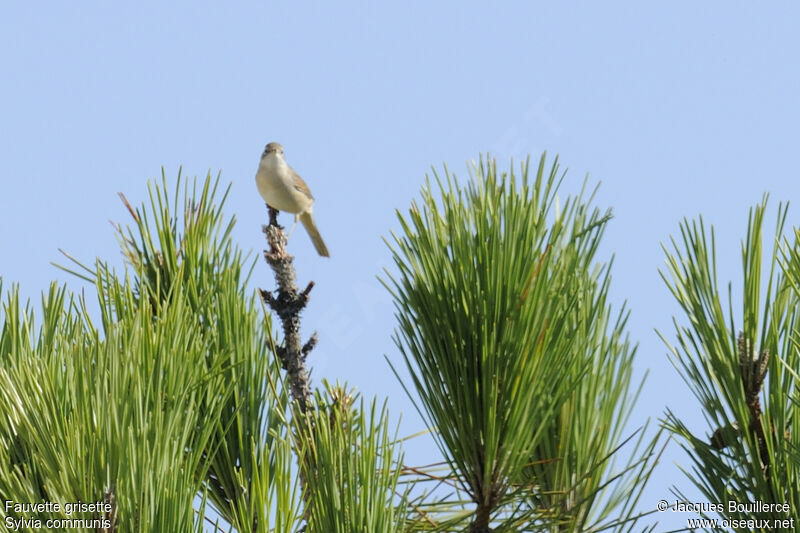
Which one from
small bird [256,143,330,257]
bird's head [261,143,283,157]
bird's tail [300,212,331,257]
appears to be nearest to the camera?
small bird [256,143,330,257]

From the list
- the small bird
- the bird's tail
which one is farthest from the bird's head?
Answer: the bird's tail

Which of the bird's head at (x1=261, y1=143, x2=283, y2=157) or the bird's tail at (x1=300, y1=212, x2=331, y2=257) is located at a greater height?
the bird's head at (x1=261, y1=143, x2=283, y2=157)

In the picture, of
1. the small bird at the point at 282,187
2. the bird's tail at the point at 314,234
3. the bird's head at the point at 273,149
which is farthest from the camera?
the bird's tail at the point at 314,234

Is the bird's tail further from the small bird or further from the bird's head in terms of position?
the bird's head

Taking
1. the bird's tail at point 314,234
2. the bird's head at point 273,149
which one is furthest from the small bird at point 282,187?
the bird's tail at point 314,234

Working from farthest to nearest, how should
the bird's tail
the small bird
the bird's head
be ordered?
the bird's tail, the bird's head, the small bird

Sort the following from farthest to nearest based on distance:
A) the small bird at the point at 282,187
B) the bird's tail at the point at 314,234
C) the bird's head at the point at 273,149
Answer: the bird's tail at the point at 314,234, the bird's head at the point at 273,149, the small bird at the point at 282,187

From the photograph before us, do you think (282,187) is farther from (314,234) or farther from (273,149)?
(314,234)

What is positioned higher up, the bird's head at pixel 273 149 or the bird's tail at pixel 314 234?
the bird's head at pixel 273 149

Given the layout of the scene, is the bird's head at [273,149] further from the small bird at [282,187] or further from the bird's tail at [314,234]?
the bird's tail at [314,234]

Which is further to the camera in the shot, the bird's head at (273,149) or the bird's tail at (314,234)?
the bird's tail at (314,234)

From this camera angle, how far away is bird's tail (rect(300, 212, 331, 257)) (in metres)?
8.22

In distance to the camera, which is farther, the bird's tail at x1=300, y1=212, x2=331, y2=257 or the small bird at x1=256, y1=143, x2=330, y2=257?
the bird's tail at x1=300, y1=212, x2=331, y2=257

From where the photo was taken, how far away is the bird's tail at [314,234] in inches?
324
